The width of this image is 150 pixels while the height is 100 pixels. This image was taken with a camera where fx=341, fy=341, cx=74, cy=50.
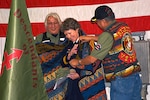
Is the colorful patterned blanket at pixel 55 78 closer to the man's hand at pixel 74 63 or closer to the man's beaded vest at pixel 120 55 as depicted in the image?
the man's hand at pixel 74 63

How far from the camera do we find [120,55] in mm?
1967

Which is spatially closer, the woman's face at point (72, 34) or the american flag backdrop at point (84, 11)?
the woman's face at point (72, 34)

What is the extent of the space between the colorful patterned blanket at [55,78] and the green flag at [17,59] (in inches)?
27.4

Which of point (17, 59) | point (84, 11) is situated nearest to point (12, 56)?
point (17, 59)

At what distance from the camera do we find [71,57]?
2.22 m

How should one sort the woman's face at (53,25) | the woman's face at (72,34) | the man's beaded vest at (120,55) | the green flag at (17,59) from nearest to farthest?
the green flag at (17,59) → the man's beaded vest at (120,55) → the woman's face at (72,34) → the woman's face at (53,25)

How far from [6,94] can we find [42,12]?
1345mm

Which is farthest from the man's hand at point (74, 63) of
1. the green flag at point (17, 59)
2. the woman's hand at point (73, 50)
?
the green flag at point (17, 59)

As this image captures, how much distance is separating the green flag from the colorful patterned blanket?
2.29ft

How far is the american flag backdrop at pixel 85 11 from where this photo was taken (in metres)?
2.68

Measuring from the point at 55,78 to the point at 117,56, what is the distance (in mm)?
601

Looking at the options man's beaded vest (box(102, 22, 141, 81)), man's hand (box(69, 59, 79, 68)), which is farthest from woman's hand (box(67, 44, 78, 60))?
man's beaded vest (box(102, 22, 141, 81))

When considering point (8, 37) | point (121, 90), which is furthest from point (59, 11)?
point (8, 37)

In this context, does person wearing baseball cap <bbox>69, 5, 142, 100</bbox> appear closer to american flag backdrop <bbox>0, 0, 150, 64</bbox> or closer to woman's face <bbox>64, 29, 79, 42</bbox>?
woman's face <bbox>64, 29, 79, 42</bbox>
